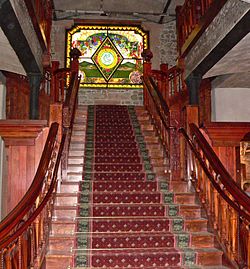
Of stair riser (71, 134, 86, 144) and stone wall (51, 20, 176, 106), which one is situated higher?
stone wall (51, 20, 176, 106)

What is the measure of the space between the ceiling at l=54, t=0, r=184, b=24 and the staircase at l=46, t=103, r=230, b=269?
593cm

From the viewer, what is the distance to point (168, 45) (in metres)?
12.0

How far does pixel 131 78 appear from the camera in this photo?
38.8ft

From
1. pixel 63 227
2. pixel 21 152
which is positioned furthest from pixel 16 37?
pixel 63 227

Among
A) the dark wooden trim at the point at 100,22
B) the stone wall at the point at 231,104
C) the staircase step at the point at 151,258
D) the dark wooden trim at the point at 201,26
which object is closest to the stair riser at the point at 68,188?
the staircase step at the point at 151,258

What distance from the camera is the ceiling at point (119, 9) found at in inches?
Answer: 448

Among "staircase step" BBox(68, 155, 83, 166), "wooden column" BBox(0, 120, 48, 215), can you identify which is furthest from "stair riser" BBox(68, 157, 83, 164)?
"wooden column" BBox(0, 120, 48, 215)

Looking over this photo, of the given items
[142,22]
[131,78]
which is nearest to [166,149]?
[131,78]

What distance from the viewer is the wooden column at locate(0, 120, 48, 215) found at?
6004mm

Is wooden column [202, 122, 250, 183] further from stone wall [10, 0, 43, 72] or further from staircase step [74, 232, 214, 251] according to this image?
stone wall [10, 0, 43, 72]

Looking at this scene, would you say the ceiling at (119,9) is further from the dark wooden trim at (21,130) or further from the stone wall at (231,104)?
the dark wooden trim at (21,130)

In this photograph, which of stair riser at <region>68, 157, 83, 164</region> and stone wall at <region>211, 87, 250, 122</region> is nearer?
stair riser at <region>68, 157, 83, 164</region>

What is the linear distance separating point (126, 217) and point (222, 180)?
1.24m

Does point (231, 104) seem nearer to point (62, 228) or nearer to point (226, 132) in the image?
point (226, 132)
